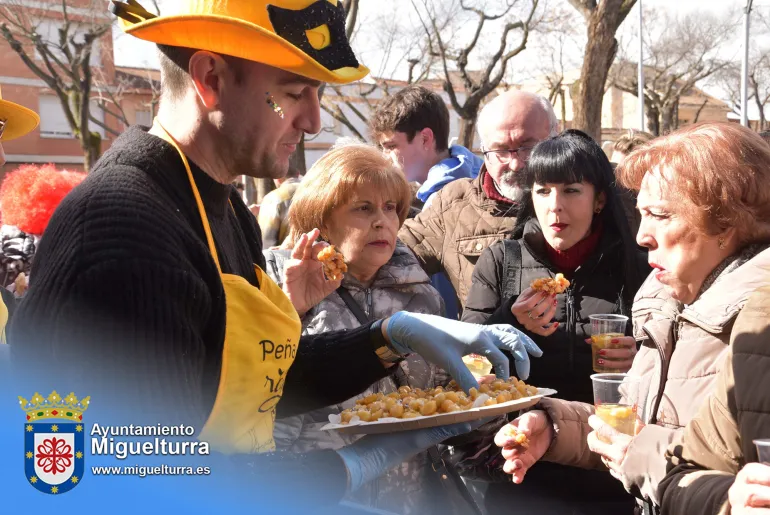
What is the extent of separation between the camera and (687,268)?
267 cm

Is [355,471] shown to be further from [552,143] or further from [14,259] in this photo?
[14,259]

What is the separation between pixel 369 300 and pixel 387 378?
0.39 meters

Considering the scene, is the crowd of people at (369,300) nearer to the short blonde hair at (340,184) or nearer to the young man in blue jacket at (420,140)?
the short blonde hair at (340,184)

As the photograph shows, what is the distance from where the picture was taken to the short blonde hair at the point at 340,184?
3748 millimetres

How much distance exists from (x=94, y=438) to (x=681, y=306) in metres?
2.11

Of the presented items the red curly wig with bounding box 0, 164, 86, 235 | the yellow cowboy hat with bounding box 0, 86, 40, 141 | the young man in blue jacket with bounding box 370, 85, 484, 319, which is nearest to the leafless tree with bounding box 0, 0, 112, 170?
the red curly wig with bounding box 0, 164, 86, 235

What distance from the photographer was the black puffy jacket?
3707 millimetres

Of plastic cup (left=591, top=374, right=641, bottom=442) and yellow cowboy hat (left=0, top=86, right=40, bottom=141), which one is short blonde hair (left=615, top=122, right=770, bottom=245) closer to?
plastic cup (left=591, top=374, right=641, bottom=442)

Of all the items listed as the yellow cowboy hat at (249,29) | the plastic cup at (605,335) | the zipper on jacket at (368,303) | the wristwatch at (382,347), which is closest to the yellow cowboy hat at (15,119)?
the zipper on jacket at (368,303)

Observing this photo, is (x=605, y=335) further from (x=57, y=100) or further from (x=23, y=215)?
(x=57, y=100)

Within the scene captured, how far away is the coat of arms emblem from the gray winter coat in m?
1.23

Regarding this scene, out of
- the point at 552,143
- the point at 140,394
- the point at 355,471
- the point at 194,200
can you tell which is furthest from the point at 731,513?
the point at 552,143

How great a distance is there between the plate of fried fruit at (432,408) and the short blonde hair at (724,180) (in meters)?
0.87

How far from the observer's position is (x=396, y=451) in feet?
8.36
